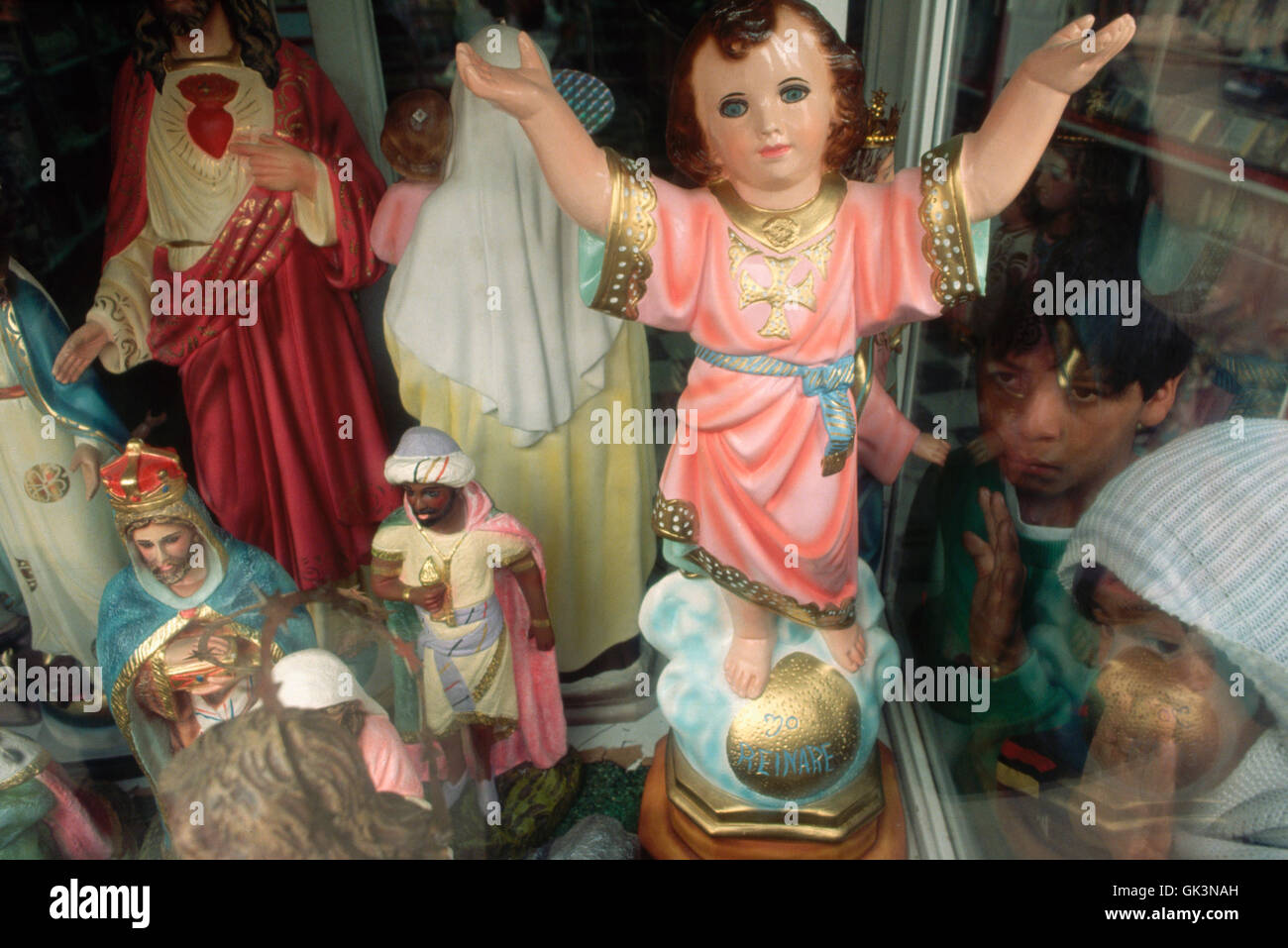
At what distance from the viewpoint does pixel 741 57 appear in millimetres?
1452

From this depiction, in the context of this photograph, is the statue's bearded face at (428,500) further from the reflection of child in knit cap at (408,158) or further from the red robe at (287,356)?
the reflection of child in knit cap at (408,158)

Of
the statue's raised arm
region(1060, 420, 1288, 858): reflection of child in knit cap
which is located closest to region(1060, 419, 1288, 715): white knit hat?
region(1060, 420, 1288, 858): reflection of child in knit cap

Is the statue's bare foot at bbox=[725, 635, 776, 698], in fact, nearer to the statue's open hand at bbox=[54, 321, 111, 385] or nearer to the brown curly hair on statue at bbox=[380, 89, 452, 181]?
the brown curly hair on statue at bbox=[380, 89, 452, 181]

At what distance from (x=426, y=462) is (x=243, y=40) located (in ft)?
2.78

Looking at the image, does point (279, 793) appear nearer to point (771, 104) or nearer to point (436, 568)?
point (436, 568)

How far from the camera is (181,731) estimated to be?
181 cm

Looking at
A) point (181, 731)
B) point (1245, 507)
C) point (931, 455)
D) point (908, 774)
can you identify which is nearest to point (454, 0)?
point (931, 455)

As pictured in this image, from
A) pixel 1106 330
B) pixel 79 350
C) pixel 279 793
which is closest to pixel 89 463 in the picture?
pixel 79 350

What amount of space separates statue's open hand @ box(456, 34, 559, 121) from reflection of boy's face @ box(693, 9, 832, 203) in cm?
26

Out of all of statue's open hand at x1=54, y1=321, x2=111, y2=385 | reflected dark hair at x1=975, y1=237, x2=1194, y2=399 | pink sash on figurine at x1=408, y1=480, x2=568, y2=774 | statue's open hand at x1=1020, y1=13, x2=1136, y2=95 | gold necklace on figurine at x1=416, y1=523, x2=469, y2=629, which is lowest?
pink sash on figurine at x1=408, y1=480, x2=568, y2=774

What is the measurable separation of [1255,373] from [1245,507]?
0.28 meters

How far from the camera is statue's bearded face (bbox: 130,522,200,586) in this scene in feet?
5.78

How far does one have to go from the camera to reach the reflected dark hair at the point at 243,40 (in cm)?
173
